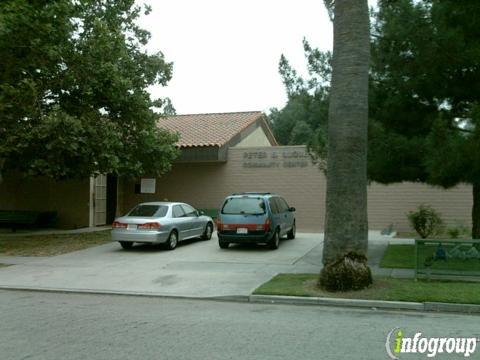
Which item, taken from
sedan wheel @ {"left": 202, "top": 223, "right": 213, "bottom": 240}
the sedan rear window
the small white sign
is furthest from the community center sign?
the sedan rear window

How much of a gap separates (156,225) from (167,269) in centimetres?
268

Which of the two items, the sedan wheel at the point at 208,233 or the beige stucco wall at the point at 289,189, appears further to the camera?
the beige stucco wall at the point at 289,189

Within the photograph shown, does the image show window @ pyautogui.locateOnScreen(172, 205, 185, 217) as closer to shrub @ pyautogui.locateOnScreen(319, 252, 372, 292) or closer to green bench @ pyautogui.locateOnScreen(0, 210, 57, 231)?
shrub @ pyautogui.locateOnScreen(319, 252, 372, 292)

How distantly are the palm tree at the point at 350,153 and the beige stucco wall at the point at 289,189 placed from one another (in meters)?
12.4

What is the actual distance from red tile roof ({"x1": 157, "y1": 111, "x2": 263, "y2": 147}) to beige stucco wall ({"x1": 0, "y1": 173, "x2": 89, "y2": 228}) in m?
4.94

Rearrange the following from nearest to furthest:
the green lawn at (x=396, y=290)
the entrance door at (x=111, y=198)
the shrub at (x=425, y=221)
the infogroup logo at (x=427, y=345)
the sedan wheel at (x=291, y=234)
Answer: the infogroup logo at (x=427, y=345) < the green lawn at (x=396, y=290) < the shrub at (x=425, y=221) < the sedan wheel at (x=291, y=234) < the entrance door at (x=111, y=198)

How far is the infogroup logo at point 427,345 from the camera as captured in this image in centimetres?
630

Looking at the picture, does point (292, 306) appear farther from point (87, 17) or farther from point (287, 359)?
point (87, 17)

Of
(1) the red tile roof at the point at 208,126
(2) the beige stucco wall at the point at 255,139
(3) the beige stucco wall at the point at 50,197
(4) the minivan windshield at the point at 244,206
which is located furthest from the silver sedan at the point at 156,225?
(2) the beige stucco wall at the point at 255,139

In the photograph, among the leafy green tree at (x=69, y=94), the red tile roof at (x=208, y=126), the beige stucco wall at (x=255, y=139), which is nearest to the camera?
the leafy green tree at (x=69, y=94)

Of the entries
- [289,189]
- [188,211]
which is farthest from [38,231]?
[289,189]

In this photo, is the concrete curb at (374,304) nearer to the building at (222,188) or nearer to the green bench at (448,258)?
the green bench at (448,258)

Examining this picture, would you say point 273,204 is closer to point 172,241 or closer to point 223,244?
point 223,244

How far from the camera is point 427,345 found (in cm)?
661
